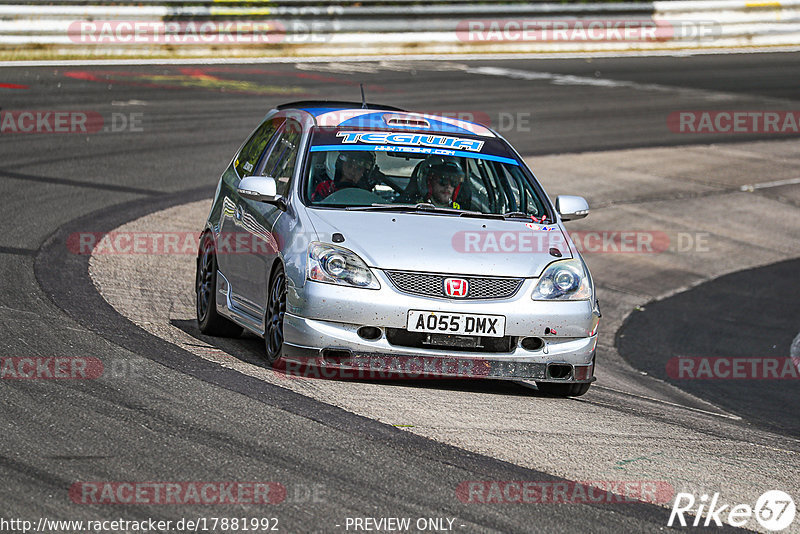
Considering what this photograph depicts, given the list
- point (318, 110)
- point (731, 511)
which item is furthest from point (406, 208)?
point (731, 511)

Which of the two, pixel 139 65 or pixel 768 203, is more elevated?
pixel 139 65

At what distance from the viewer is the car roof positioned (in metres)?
9.02

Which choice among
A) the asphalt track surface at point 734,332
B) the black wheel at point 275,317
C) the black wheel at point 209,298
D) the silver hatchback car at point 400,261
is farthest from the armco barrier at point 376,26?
the black wheel at point 275,317

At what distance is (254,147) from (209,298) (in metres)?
1.27

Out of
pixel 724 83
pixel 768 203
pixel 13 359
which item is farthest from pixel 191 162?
pixel 724 83

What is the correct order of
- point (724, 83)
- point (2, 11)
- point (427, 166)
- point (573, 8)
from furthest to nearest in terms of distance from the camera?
point (573, 8), point (724, 83), point (2, 11), point (427, 166)

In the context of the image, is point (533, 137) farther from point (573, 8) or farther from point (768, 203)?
point (573, 8)

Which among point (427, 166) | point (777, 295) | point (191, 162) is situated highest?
point (427, 166)

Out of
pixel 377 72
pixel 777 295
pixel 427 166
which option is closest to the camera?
pixel 427 166

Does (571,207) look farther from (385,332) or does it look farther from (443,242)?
(385,332)

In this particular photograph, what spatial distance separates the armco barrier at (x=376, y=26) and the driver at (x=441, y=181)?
16360 millimetres

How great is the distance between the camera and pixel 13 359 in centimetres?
725

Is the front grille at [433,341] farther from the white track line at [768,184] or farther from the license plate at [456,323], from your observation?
the white track line at [768,184]

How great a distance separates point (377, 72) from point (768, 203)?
10.3m
